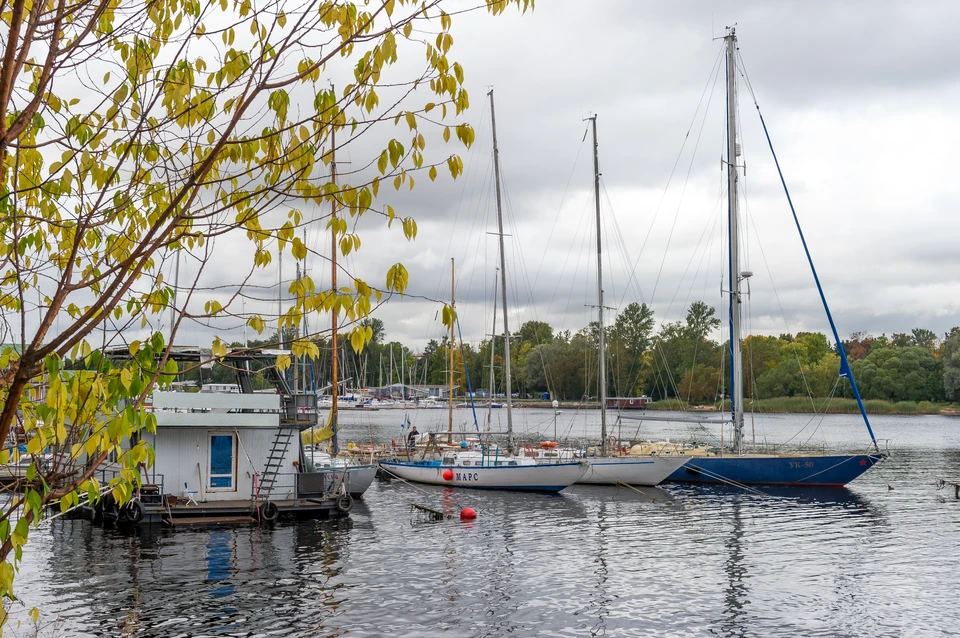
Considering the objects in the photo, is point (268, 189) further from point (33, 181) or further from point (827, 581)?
point (827, 581)

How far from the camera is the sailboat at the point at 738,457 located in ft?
143

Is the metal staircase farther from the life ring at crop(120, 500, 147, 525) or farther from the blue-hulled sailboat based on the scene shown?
the blue-hulled sailboat

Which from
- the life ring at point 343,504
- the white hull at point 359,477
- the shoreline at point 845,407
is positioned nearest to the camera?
the life ring at point 343,504

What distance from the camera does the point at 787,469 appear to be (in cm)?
4434

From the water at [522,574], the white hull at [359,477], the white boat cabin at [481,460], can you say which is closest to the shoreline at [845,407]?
the white boat cabin at [481,460]

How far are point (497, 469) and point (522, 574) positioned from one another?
18.2 metres

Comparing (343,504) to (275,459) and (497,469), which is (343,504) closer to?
(275,459)

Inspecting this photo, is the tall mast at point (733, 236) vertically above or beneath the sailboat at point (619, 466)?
above

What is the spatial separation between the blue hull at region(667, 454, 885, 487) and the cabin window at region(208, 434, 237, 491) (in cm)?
2547

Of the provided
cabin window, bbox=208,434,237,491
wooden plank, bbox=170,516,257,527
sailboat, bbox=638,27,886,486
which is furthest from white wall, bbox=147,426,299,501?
sailboat, bbox=638,27,886,486

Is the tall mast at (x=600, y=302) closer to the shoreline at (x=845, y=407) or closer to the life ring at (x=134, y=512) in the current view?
the life ring at (x=134, y=512)

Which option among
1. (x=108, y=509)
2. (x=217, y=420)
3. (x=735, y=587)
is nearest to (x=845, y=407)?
(x=735, y=587)

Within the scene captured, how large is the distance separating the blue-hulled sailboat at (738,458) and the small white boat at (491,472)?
8506mm

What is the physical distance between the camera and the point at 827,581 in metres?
23.3
